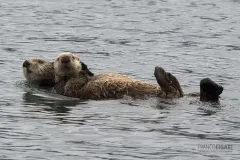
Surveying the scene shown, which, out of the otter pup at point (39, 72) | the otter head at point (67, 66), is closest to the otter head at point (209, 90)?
the otter head at point (67, 66)

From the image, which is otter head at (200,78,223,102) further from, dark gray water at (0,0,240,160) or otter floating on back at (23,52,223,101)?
dark gray water at (0,0,240,160)

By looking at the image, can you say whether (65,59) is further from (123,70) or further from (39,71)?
(123,70)

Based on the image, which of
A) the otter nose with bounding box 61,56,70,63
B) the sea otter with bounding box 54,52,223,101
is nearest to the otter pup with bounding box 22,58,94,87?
the sea otter with bounding box 54,52,223,101

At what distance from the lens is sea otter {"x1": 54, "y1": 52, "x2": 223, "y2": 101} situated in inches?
438

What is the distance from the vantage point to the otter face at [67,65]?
1180 cm

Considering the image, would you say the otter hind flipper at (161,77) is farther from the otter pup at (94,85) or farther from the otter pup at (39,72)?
the otter pup at (39,72)

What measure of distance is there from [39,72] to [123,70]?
80.2 inches

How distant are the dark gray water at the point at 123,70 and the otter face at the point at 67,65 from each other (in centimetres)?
37

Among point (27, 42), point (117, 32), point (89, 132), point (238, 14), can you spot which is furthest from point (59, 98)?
point (238, 14)

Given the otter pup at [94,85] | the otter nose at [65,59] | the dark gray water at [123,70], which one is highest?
the otter nose at [65,59]

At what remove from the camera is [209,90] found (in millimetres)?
10953

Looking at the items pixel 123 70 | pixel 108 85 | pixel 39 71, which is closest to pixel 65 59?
pixel 108 85

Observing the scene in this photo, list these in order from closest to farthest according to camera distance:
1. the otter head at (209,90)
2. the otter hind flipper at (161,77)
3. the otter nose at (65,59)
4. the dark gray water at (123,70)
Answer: the dark gray water at (123,70) < the otter head at (209,90) < the otter hind flipper at (161,77) < the otter nose at (65,59)

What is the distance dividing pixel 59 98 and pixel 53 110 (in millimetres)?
840
